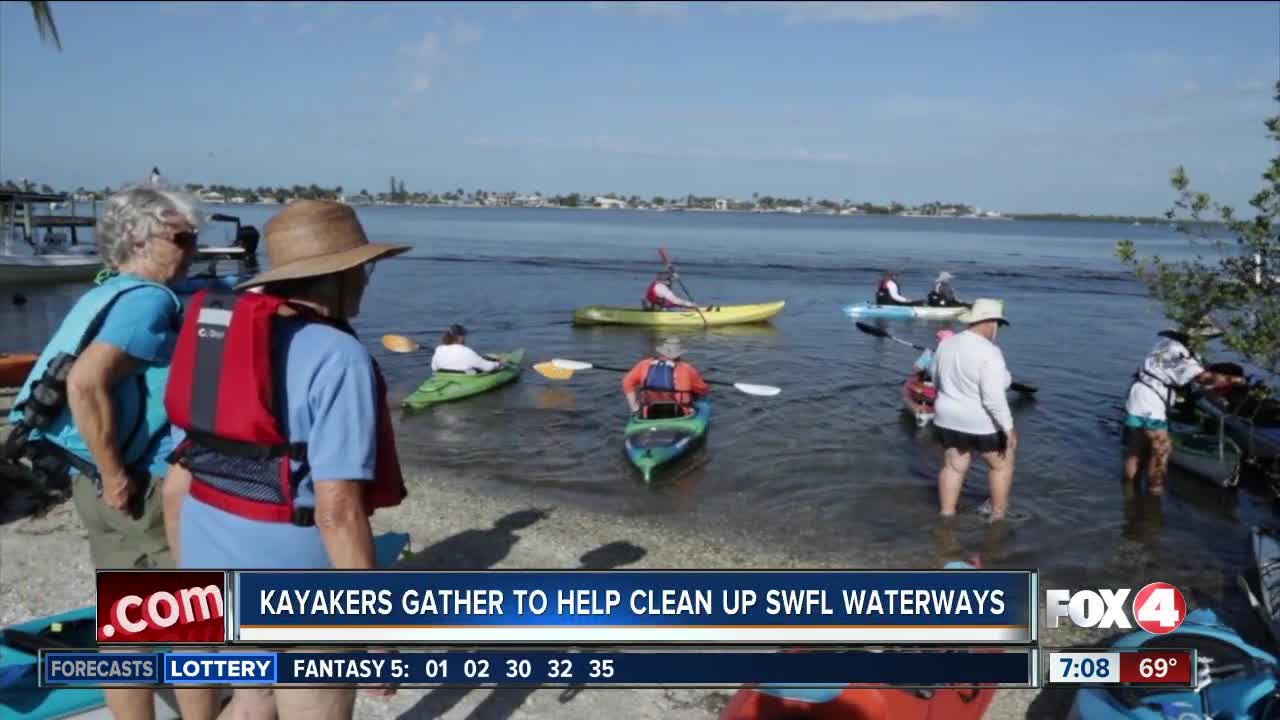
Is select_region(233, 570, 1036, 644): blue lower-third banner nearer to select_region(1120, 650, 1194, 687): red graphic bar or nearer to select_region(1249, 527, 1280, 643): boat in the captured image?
select_region(1120, 650, 1194, 687): red graphic bar

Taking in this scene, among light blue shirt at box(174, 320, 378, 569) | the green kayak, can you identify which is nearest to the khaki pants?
light blue shirt at box(174, 320, 378, 569)

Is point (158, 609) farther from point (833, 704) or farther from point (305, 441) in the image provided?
point (833, 704)

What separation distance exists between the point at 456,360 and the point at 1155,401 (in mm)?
10012

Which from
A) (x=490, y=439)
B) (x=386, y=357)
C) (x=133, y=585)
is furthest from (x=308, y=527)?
(x=386, y=357)

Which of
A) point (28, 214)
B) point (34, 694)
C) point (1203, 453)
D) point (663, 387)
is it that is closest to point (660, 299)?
point (663, 387)

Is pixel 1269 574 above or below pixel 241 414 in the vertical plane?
below

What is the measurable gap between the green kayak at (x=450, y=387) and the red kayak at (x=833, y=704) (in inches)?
418

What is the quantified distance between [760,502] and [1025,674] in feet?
20.2

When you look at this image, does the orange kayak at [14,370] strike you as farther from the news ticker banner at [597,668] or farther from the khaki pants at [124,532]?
the news ticker banner at [597,668]

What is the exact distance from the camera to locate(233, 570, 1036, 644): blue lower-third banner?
292cm

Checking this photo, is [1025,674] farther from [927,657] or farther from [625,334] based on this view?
[625,334]

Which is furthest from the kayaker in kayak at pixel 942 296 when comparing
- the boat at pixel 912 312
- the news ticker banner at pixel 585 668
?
the news ticker banner at pixel 585 668

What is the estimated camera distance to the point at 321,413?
2.22 meters

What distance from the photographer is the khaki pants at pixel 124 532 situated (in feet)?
10.5
